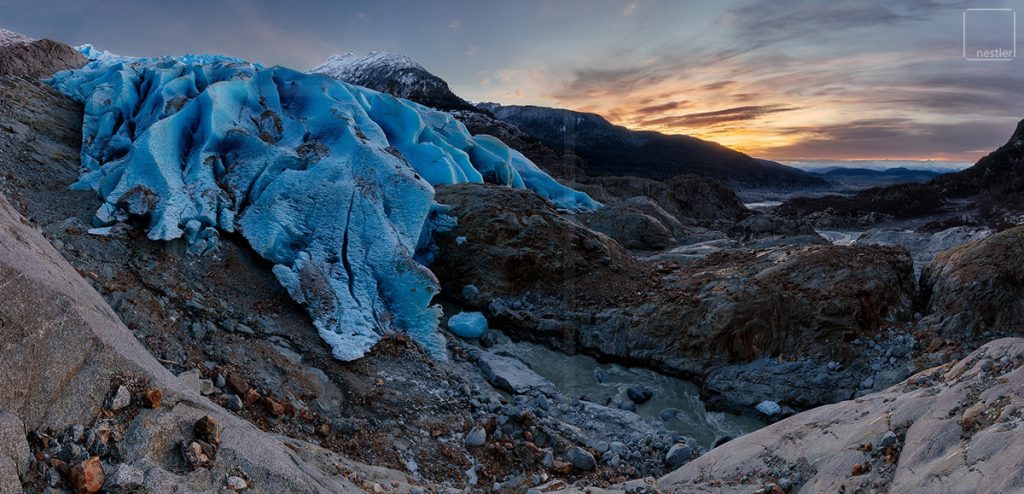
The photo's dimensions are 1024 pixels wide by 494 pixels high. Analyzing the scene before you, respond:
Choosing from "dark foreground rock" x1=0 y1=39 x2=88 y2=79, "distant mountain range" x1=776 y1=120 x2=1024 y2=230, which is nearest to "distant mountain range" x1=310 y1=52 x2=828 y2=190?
"distant mountain range" x1=776 y1=120 x2=1024 y2=230

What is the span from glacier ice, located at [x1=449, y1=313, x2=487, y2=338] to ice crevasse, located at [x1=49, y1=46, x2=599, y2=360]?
0.73 meters

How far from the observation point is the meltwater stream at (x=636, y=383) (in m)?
6.96

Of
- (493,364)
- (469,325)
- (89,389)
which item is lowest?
(493,364)

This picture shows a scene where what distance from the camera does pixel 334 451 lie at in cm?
502

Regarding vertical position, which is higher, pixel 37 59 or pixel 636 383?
pixel 37 59

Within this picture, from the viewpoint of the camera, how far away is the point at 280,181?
8.70 m

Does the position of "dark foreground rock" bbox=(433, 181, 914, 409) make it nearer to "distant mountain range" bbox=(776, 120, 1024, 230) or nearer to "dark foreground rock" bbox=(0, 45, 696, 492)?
"dark foreground rock" bbox=(0, 45, 696, 492)

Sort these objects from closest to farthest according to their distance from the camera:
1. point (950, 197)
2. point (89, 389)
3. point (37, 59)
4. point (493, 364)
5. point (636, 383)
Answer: point (89, 389) → point (493, 364) → point (636, 383) → point (37, 59) → point (950, 197)

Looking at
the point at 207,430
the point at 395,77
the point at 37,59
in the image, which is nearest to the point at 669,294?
the point at 207,430

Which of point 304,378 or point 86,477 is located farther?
point 304,378

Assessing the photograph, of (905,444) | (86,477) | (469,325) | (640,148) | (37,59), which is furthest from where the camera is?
(640,148)

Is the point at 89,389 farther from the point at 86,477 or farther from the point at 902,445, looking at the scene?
the point at 902,445

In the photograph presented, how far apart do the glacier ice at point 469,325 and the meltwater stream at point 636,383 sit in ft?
1.21

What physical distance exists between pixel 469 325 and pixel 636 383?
2612mm
